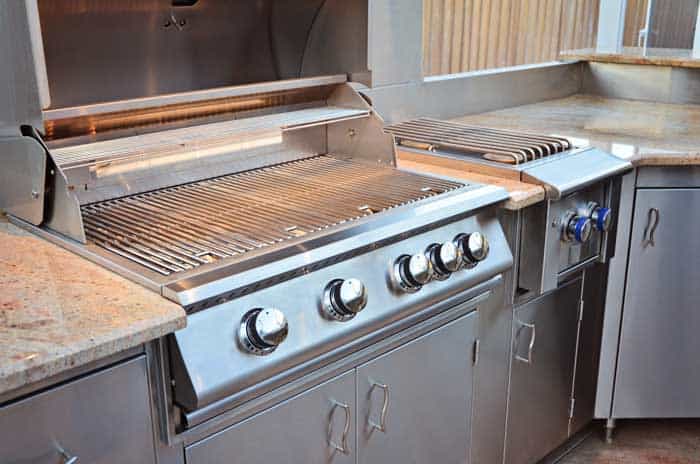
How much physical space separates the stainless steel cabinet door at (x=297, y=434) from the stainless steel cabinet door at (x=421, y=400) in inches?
1.7

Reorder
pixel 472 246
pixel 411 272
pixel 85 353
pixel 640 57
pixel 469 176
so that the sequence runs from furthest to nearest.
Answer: pixel 640 57
pixel 469 176
pixel 472 246
pixel 411 272
pixel 85 353

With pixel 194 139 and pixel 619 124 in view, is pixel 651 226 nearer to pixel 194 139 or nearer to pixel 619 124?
pixel 619 124

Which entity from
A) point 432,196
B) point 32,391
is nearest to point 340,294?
point 432,196

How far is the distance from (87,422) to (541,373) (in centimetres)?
129

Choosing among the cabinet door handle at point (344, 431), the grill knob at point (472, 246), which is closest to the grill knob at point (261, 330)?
the cabinet door handle at point (344, 431)

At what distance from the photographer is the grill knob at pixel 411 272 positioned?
140 cm

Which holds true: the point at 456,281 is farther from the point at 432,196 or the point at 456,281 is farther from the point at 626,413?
the point at 626,413

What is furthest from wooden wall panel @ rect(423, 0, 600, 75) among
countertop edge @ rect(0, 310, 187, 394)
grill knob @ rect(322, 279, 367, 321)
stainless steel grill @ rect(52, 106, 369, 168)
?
countertop edge @ rect(0, 310, 187, 394)

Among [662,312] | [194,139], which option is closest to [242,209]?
[194,139]

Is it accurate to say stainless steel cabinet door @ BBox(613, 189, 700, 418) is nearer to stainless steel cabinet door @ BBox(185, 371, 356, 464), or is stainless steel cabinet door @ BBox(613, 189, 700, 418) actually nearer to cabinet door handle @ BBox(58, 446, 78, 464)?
stainless steel cabinet door @ BBox(185, 371, 356, 464)

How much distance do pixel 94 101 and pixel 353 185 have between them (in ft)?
1.84

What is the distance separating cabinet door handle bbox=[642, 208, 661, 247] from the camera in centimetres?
209

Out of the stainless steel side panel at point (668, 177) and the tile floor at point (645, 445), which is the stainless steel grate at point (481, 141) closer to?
the stainless steel side panel at point (668, 177)

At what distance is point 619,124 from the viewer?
245 cm
